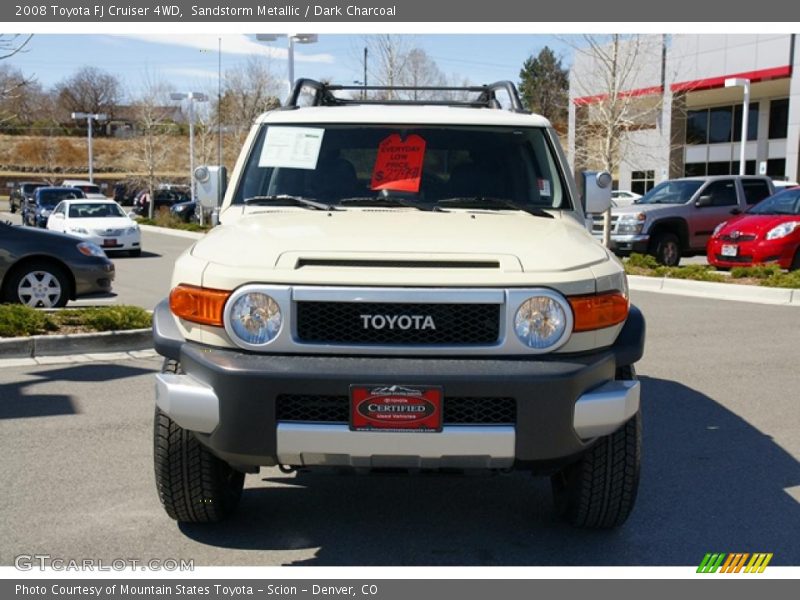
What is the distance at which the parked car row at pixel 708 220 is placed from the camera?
1559 centimetres

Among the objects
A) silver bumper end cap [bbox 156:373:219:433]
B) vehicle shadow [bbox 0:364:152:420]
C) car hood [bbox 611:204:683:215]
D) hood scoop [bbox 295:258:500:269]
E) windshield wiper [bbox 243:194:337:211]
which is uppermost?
windshield wiper [bbox 243:194:337:211]

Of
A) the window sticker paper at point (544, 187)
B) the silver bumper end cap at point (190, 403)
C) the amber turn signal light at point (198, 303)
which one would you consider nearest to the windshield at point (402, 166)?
the window sticker paper at point (544, 187)

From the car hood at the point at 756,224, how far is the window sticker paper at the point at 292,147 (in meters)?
12.0

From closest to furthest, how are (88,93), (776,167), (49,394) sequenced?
(49,394)
(776,167)
(88,93)

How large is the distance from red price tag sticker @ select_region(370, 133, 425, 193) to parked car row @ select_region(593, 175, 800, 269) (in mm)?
11635

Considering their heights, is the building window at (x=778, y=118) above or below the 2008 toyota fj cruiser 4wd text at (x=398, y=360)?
above

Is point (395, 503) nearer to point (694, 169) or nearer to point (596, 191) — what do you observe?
point (596, 191)

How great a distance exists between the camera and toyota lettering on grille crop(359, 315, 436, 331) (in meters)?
3.71

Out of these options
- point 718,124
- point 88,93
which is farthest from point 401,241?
point 88,93

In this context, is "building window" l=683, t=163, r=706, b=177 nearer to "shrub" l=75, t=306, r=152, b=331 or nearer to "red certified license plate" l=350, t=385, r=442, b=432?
"shrub" l=75, t=306, r=152, b=331

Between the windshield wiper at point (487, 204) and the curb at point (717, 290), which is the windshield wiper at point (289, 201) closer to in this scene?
the windshield wiper at point (487, 204)

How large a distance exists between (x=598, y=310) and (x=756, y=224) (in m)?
13.0

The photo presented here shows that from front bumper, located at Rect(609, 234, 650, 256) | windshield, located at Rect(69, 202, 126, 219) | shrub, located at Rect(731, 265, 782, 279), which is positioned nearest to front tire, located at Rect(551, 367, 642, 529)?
shrub, located at Rect(731, 265, 782, 279)
